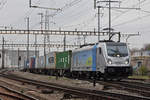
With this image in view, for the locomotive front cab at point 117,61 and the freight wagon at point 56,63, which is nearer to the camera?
the locomotive front cab at point 117,61

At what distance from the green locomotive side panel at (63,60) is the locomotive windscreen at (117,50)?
432 inches

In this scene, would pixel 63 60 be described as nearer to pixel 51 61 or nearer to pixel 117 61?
pixel 51 61

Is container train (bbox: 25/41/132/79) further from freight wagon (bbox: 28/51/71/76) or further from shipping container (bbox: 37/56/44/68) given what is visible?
shipping container (bbox: 37/56/44/68)

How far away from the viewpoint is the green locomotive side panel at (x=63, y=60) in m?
34.0

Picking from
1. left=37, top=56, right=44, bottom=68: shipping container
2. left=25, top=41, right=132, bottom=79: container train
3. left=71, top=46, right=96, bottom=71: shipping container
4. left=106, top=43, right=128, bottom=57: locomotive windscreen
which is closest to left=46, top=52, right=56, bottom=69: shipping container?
left=37, top=56, right=44, bottom=68: shipping container

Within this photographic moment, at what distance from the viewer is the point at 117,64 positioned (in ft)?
74.2

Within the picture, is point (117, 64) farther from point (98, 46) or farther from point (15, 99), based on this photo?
point (15, 99)

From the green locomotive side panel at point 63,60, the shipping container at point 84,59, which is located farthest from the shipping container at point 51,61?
the shipping container at point 84,59

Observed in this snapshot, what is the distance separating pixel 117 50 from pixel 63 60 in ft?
45.4

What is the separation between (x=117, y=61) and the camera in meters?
22.7

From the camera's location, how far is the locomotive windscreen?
75.3ft

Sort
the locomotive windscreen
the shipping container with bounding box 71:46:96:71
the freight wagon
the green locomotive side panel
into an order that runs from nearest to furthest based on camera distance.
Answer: the locomotive windscreen, the shipping container with bounding box 71:46:96:71, the green locomotive side panel, the freight wagon

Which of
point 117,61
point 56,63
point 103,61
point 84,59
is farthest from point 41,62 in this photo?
point 117,61

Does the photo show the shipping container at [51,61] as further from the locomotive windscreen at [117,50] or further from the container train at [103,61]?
the locomotive windscreen at [117,50]
